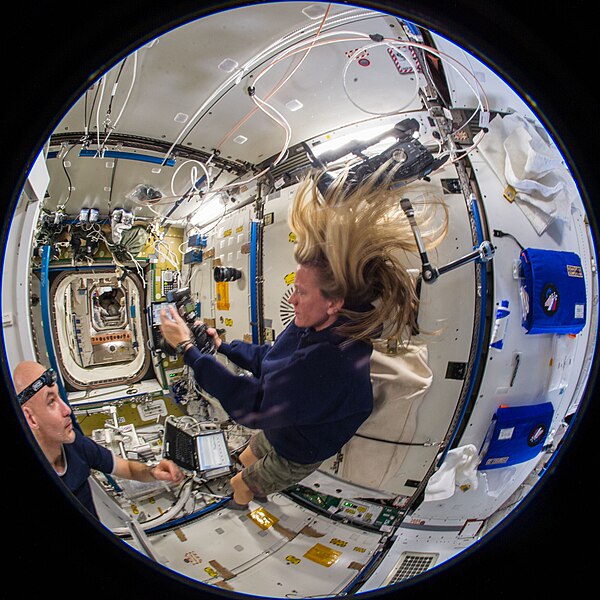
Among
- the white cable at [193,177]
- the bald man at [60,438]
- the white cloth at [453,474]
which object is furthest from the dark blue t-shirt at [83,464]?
the white cloth at [453,474]

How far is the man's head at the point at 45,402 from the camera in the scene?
566 mm

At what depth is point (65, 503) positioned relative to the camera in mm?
636

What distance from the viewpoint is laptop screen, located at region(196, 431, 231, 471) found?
0.57 m

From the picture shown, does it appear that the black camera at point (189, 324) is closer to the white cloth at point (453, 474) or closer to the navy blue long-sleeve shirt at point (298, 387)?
the navy blue long-sleeve shirt at point (298, 387)

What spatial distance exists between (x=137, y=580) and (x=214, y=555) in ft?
0.82

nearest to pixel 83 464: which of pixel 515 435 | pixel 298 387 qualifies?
pixel 298 387

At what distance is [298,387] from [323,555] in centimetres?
44

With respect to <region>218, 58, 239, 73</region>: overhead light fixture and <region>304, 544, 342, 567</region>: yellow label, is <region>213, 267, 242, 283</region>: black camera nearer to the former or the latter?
<region>218, 58, 239, 73</region>: overhead light fixture

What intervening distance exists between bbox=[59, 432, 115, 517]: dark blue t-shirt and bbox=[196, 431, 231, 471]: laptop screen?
0.19 meters

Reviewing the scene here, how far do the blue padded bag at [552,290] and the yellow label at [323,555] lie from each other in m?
0.67

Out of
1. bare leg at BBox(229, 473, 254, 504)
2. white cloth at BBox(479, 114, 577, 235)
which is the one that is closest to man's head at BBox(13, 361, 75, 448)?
bare leg at BBox(229, 473, 254, 504)

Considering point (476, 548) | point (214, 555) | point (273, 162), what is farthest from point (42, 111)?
point (476, 548)

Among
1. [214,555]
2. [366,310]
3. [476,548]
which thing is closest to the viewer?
[366,310]

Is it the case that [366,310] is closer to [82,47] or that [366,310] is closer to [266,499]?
A: [266,499]
